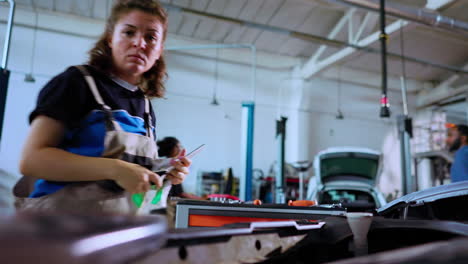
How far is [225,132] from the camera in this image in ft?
23.9

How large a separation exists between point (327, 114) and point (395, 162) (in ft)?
7.25

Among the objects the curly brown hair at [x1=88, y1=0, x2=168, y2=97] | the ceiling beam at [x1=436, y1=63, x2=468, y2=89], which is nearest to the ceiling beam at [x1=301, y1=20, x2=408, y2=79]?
the ceiling beam at [x1=436, y1=63, x2=468, y2=89]

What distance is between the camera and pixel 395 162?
8.86 metres

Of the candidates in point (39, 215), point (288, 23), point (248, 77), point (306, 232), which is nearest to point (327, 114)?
point (248, 77)

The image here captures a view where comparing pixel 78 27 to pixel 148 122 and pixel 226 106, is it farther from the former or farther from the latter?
pixel 148 122

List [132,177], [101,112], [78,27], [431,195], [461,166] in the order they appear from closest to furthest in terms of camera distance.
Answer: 1. [132,177]
2. [101,112]
3. [431,195]
4. [461,166]
5. [78,27]

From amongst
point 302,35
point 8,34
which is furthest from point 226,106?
point 8,34

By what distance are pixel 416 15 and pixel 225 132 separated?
13.1ft

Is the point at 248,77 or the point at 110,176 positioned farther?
the point at 248,77

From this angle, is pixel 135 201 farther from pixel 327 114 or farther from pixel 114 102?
pixel 327 114

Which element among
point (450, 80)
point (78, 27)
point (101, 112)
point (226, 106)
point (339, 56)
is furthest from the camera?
point (450, 80)

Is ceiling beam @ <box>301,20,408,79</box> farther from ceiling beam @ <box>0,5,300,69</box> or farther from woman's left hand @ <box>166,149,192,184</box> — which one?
woman's left hand @ <box>166,149,192,184</box>

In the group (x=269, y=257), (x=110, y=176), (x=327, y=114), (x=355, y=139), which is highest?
(x=327, y=114)

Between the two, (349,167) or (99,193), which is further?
(349,167)
